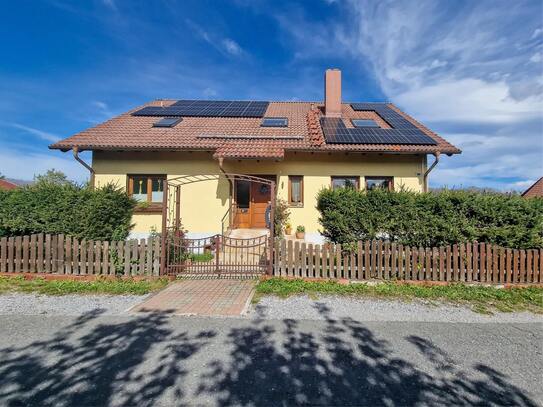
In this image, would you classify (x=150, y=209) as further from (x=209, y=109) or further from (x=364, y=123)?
(x=364, y=123)

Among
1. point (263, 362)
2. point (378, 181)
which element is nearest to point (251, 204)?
point (378, 181)

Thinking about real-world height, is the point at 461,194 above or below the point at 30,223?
above

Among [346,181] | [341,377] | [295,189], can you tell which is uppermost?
[346,181]

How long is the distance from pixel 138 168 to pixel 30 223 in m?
4.27

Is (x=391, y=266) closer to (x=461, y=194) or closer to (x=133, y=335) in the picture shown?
(x=461, y=194)

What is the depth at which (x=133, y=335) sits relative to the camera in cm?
361

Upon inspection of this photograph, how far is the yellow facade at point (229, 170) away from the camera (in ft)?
34.1

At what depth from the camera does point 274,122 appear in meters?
12.3

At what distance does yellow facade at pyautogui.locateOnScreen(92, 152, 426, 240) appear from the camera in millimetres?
10391

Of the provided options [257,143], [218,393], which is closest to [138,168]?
[257,143]

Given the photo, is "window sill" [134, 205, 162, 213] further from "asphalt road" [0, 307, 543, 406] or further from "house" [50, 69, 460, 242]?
"asphalt road" [0, 307, 543, 406]

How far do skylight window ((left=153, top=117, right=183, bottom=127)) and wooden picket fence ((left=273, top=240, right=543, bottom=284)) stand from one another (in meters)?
8.60

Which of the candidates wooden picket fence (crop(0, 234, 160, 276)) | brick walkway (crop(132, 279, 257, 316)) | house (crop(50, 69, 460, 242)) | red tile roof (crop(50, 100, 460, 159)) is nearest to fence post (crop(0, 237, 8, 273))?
wooden picket fence (crop(0, 234, 160, 276))

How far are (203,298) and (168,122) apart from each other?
954 cm
